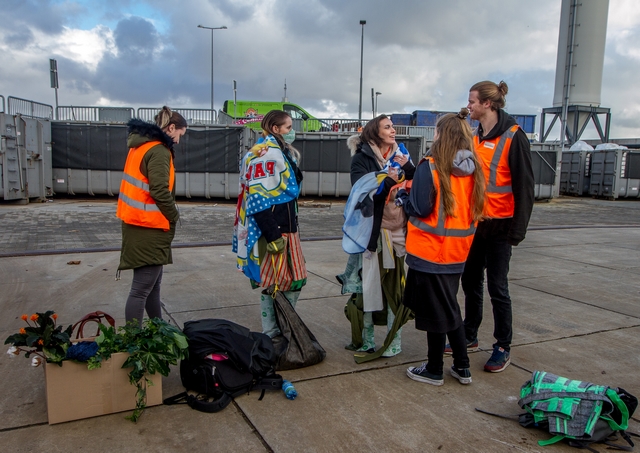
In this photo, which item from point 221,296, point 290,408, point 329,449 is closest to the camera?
point 329,449

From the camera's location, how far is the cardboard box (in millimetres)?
2797

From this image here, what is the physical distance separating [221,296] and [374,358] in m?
2.23

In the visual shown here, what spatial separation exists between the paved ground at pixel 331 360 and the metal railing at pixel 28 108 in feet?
26.8

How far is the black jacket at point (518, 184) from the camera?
3484 millimetres

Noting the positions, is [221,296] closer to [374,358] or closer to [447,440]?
[374,358]

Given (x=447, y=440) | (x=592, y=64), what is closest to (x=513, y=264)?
(x=447, y=440)

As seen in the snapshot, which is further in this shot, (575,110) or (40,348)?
(575,110)

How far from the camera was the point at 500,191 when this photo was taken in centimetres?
360

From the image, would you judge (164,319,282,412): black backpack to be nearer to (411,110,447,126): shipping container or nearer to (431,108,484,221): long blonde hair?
(431,108,484,221): long blonde hair

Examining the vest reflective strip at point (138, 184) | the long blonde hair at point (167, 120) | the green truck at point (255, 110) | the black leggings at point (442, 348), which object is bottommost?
the black leggings at point (442, 348)

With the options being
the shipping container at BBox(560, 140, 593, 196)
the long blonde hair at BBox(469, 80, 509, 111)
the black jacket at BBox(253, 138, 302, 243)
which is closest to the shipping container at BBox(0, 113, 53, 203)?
the black jacket at BBox(253, 138, 302, 243)

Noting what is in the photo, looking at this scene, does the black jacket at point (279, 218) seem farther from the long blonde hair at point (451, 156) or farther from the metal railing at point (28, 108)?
the metal railing at point (28, 108)

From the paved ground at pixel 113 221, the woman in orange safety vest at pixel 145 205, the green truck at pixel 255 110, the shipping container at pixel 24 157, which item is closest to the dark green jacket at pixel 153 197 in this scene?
the woman in orange safety vest at pixel 145 205

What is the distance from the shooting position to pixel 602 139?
1896 inches
